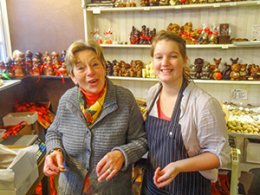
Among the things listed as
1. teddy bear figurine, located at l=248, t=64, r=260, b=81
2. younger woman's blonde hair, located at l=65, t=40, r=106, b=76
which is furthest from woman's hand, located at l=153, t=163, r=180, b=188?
teddy bear figurine, located at l=248, t=64, r=260, b=81

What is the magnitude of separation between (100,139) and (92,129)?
0.05 meters

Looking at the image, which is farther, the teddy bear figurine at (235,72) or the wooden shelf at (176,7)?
the teddy bear figurine at (235,72)

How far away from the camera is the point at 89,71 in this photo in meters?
1.02

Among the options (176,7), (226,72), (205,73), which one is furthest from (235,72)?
(176,7)

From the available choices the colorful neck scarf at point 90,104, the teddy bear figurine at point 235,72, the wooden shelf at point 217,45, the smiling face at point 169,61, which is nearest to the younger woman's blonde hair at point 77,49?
the colorful neck scarf at point 90,104

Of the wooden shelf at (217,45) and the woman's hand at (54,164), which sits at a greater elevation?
the wooden shelf at (217,45)

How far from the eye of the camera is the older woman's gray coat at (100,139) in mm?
1000

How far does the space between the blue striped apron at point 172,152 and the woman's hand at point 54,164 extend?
1.19 feet

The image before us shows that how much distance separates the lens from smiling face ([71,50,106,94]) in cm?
103

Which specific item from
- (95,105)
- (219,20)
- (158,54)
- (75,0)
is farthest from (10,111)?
(219,20)

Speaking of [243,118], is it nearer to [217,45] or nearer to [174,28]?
[217,45]

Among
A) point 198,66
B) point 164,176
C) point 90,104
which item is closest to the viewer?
point 164,176

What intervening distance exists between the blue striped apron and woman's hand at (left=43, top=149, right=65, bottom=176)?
1.19 feet

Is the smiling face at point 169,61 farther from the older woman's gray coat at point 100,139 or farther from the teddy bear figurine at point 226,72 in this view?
the teddy bear figurine at point 226,72
